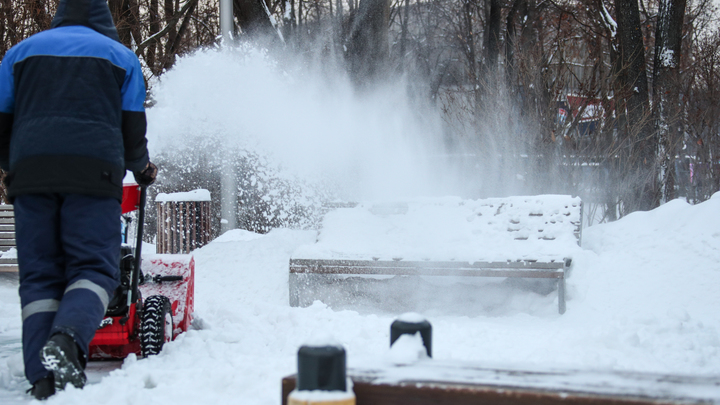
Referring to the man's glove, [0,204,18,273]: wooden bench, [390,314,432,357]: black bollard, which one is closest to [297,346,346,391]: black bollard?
[390,314,432,357]: black bollard

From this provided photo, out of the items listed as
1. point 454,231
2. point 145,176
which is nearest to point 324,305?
point 454,231

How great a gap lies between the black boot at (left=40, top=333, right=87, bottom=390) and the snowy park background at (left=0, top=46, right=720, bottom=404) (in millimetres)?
61

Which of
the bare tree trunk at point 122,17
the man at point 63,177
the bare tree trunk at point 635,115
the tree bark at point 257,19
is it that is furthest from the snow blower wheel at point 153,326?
the bare tree trunk at point 122,17

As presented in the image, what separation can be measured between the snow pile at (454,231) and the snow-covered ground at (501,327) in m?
0.40

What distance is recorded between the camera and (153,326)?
3.40m

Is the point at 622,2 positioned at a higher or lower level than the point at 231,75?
higher

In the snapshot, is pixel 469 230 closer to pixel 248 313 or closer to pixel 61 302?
pixel 248 313

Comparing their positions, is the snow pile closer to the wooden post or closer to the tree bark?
the wooden post

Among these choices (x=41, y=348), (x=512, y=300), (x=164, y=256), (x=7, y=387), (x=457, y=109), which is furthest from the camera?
(x=457, y=109)

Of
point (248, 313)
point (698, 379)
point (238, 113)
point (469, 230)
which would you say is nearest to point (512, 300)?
point (469, 230)

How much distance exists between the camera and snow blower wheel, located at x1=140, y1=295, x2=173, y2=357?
3391 mm

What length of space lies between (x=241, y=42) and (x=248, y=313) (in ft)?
23.5

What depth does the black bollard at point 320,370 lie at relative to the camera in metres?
1.22

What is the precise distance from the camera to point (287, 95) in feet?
33.5
